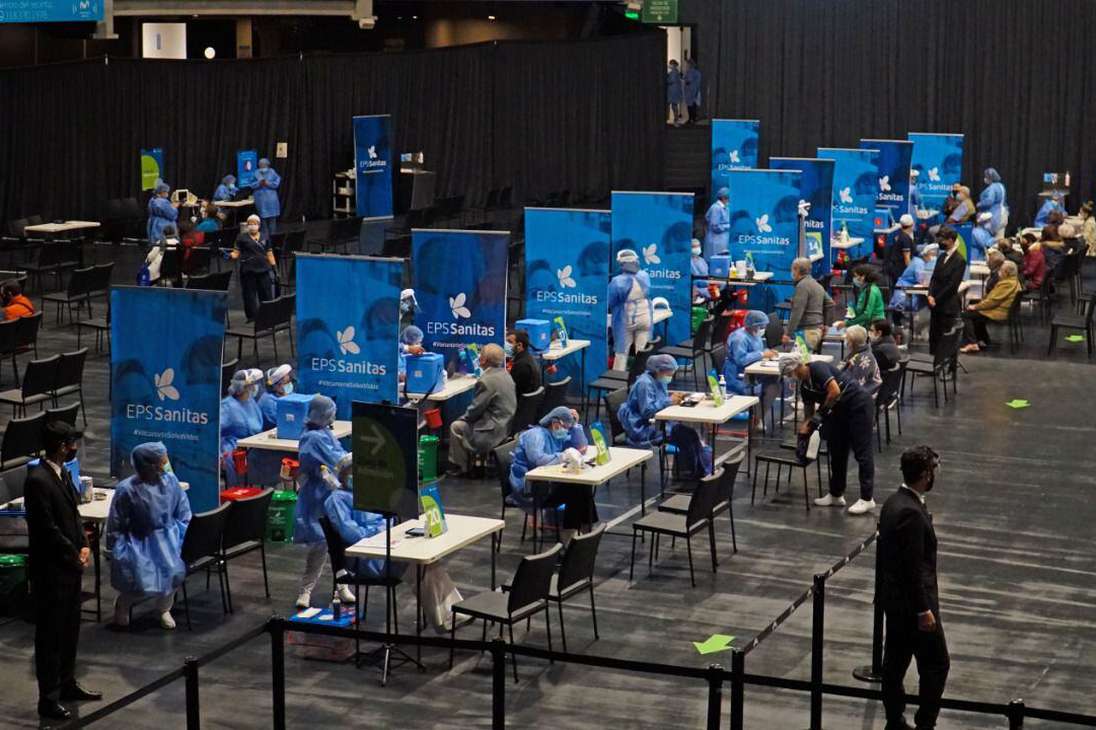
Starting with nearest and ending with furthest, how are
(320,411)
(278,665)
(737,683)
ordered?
(737,683), (278,665), (320,411)

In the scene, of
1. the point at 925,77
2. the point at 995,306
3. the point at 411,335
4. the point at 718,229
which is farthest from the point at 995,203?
the point at 411,335

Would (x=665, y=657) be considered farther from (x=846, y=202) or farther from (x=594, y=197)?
(x=594, y=197)

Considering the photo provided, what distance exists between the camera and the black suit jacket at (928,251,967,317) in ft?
54.5

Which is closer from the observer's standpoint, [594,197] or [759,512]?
[759,512]

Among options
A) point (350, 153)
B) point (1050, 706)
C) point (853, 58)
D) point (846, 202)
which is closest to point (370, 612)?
point (1050, 706)

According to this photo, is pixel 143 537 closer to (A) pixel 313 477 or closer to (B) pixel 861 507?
(A) pixel 313 477

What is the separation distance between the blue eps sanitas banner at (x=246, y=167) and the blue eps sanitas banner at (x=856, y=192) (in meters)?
8.71

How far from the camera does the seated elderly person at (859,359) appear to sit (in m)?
12.3

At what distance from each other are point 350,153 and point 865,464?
16.9m

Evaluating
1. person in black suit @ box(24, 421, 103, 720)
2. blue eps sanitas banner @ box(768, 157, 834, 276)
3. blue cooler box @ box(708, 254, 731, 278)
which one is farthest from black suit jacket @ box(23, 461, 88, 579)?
blue eps sanitas banner @ box(768, 157, 834, 276)

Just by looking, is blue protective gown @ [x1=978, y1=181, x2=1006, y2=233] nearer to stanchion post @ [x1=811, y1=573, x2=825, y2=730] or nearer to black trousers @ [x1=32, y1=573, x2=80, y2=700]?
stanchion post @ [x1=811, y1=573, x2=825, y2=730]

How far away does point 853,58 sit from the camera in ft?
95.1

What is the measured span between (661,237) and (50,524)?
9.59 metres

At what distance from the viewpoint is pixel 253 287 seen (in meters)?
18.2
